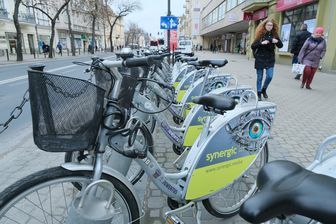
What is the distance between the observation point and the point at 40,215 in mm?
2439

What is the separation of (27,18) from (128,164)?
42343 mm

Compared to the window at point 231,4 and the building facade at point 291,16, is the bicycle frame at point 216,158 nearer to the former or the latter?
the building facade at point 291,16

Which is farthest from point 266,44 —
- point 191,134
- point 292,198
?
point 292,198

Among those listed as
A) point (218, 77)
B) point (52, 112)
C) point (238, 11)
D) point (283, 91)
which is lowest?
point (283, 91)

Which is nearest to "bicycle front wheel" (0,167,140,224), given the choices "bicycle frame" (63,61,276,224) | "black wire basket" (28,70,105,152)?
"black wire basket" (28,70,105,152)

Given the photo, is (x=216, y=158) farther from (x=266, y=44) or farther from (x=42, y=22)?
(x=42, y=22)

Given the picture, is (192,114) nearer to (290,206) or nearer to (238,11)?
(290,206)

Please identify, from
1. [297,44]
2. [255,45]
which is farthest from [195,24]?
[255,45]

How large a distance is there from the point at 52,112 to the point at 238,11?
29.9m

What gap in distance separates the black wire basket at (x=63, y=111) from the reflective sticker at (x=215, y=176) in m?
1.01

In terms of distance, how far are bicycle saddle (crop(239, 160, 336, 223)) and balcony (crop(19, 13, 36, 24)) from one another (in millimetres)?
42130

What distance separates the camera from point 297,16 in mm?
16047

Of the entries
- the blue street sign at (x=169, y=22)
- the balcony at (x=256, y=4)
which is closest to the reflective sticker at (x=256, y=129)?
the blue street sign at (x=169, y=22)

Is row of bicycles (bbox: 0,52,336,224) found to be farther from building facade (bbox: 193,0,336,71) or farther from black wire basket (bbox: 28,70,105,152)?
building facade (bbox: 193,0,336,71)
